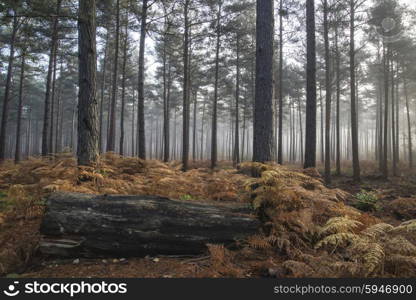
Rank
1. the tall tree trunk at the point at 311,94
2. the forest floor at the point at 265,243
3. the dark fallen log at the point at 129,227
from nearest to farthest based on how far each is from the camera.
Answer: the forest floor at the point at 265,243, the dark fallen log at the point at 129,227, the tall tree trunk at the point at 311,94

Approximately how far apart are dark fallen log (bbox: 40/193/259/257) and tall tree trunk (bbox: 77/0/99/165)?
8.02 ft

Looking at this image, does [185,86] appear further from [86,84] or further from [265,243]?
[265,243]

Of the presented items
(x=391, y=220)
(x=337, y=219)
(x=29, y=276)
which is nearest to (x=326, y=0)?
(x=391, y=220)

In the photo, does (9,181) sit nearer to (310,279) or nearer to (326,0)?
(310,279)

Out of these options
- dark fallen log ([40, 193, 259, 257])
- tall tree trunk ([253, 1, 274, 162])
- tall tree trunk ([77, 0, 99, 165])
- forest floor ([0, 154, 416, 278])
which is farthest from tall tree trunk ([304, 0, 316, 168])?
tall tree trunk ([77, 0, 99, 165])

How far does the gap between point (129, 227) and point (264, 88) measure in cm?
443

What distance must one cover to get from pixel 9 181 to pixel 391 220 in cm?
1221

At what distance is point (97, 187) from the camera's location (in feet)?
16.9

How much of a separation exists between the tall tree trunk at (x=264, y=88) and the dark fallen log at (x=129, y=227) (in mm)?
2228

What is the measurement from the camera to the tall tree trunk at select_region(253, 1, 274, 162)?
5336 millimetres

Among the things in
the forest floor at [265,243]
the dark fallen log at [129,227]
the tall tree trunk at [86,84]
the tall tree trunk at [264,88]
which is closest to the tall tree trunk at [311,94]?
the forest floor at [265,243]

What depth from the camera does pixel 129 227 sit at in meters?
3.35

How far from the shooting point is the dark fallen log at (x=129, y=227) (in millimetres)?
3277

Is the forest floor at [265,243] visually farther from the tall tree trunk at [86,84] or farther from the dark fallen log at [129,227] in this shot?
the tall tree trunk at [86,84]
